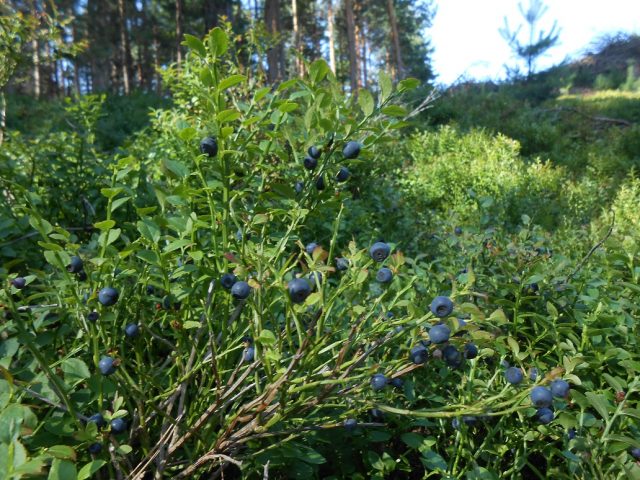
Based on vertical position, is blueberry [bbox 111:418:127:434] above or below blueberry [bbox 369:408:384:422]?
above

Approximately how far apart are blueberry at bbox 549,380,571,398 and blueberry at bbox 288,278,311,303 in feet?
1.66

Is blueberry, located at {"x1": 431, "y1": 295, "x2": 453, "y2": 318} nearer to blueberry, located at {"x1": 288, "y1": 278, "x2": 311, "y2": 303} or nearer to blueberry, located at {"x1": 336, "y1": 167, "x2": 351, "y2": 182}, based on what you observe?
blueberry, located at {"x1": 288, "y1": 278, "x2": 311, "y2": 303}

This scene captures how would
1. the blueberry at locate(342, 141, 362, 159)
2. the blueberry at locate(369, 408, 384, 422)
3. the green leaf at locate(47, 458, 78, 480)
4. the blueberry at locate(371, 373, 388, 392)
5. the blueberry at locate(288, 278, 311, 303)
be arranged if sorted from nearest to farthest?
the green leaf at locate(47, 458, 78, 480) → the blueberry at locate(288, 278, 311, 303) → the blueberry at locate(371, 373, 388, 392) → the blueberry at locate(342, 141, 362, 159) → the blueberry at locate(369, 408, 384, 422)

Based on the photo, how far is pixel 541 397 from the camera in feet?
2.51

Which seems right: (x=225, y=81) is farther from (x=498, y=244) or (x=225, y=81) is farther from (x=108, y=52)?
(x=108, y=52)

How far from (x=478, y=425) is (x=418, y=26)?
2917cm

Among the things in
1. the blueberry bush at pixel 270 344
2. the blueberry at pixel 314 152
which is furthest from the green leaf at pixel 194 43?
the blueberry at pixel 314 152

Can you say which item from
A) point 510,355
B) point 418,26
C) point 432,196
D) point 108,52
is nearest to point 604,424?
point 510,355

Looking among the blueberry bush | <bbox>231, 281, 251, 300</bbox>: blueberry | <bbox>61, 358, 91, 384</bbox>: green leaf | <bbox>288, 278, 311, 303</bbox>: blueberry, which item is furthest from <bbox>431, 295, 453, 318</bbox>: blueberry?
<bbox>61, 358, 91, 384</bbox>: green leaf

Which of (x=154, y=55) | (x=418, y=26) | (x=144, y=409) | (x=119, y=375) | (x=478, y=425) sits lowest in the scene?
(x=478, y=425)

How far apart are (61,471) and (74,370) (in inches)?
10.6

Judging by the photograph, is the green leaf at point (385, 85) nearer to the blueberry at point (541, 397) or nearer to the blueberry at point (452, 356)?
the blueberry at point (452, 356)

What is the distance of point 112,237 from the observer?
3.03 feet

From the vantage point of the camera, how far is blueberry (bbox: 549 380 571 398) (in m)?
0.82
